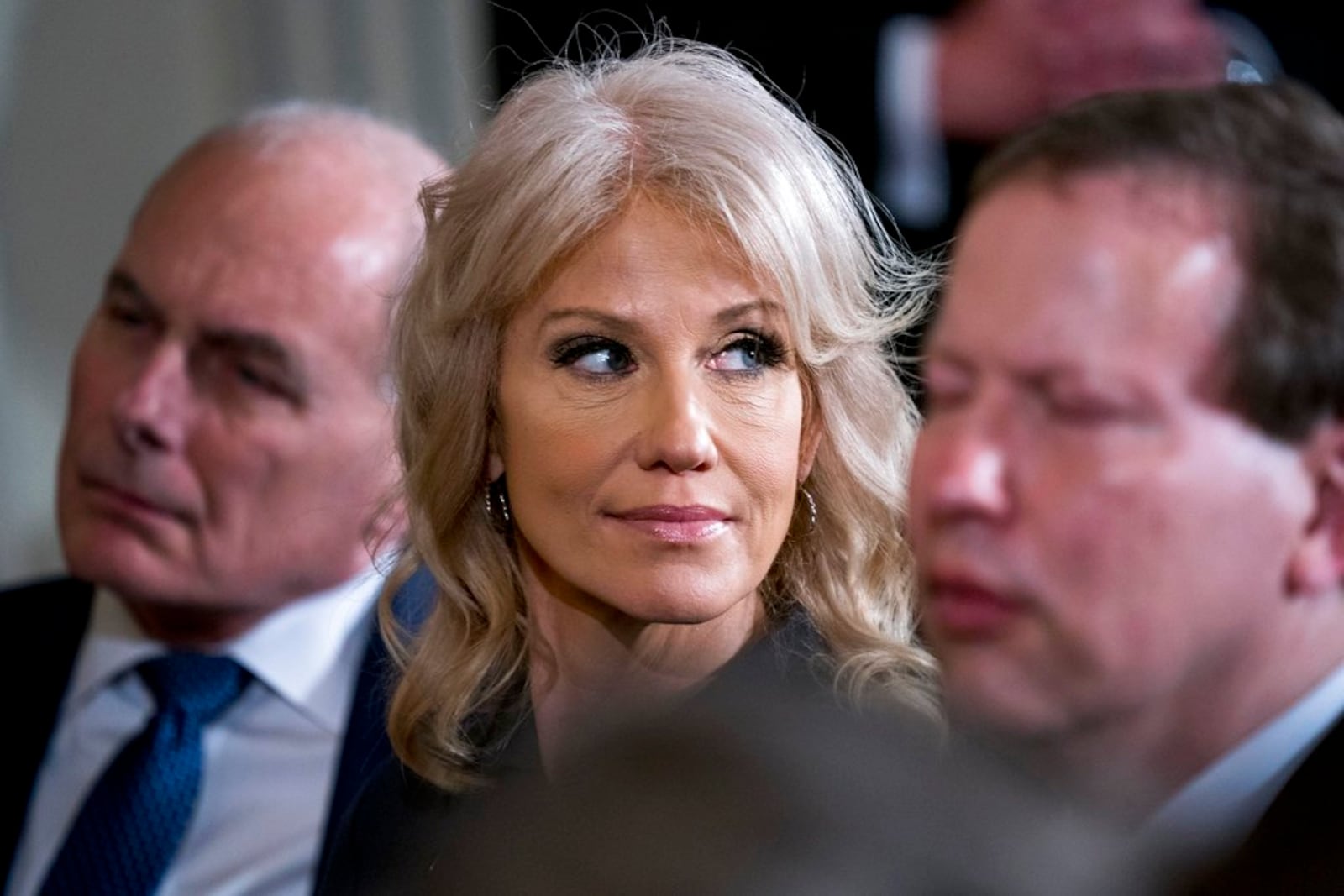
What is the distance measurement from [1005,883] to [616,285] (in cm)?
55

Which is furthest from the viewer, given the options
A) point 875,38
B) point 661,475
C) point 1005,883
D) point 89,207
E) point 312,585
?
point 89,207

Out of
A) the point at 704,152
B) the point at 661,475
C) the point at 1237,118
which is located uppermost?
the point at 1237,118

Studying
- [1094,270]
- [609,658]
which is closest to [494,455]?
[609,658]

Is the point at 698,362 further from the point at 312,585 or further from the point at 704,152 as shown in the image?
the point at 312,585

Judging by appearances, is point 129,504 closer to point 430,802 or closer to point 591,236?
point 430,802

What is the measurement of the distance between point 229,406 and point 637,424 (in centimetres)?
78

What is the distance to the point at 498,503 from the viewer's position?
113 centimetres

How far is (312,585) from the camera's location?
168 cm

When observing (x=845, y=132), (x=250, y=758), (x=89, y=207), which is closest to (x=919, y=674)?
(x=250, y=758)

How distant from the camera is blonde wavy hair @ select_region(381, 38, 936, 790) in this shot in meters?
1.02

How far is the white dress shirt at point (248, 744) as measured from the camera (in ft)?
5.09

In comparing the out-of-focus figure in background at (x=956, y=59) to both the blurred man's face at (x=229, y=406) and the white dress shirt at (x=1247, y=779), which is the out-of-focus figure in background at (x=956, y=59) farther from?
the white dress shirt at (x=1247, y=779)

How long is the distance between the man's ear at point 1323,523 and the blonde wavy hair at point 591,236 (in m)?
0.38

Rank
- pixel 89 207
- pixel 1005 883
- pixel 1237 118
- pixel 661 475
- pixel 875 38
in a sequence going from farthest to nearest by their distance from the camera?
1. pixel 89 207
2. pixel 875 38
3. pixel 661 475
4. pixel 1237 118
5. pixel 1005 883
